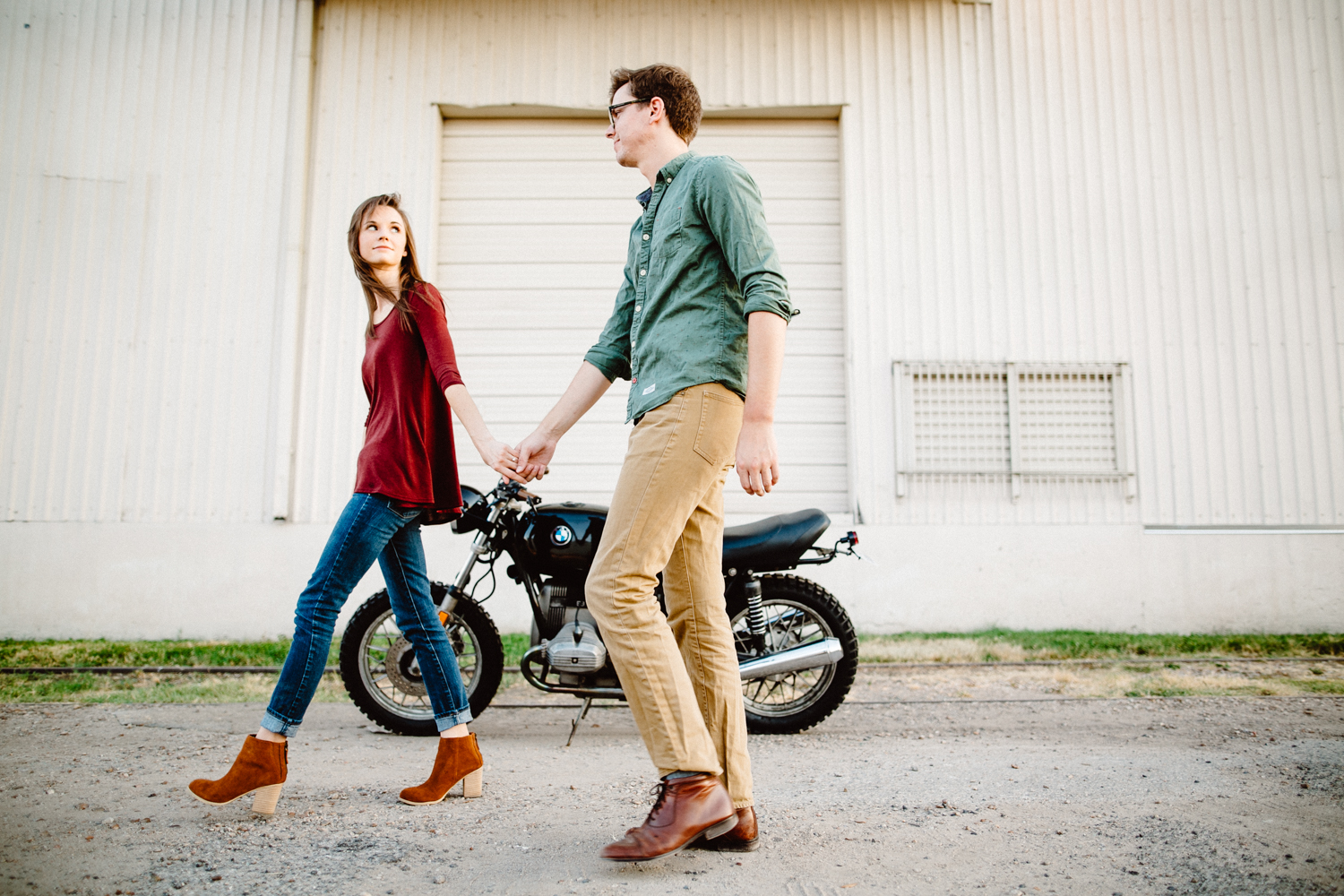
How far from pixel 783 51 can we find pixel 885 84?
3.19 feet

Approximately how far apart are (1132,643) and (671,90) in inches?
214

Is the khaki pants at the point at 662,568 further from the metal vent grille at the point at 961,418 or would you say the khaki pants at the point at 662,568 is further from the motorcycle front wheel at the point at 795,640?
the metal vent grille at the point at 961,418

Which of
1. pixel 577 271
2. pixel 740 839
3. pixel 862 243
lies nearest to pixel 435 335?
pixel 740 839

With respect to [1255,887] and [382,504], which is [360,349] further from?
[1255,887]

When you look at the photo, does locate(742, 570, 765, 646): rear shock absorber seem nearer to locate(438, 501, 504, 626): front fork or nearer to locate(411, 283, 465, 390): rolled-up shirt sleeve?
locate(438, 501, 504, 626): front fork

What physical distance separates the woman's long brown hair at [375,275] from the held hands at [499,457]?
0.54m

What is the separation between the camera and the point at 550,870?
203 cm

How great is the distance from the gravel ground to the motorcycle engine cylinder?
1.09 feet

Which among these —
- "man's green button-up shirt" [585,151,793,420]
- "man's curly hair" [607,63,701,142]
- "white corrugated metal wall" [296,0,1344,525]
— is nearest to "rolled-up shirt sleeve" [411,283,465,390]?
"man's green button-up shirt" [585,151,793,420]

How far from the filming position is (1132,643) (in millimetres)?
5922

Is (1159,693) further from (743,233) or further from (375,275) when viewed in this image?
(375,275)

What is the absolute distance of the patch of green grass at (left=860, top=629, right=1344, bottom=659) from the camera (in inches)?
221

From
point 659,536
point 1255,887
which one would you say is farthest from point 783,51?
point 1255,887

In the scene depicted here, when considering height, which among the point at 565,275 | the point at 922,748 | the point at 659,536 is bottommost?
the point at 922,748
